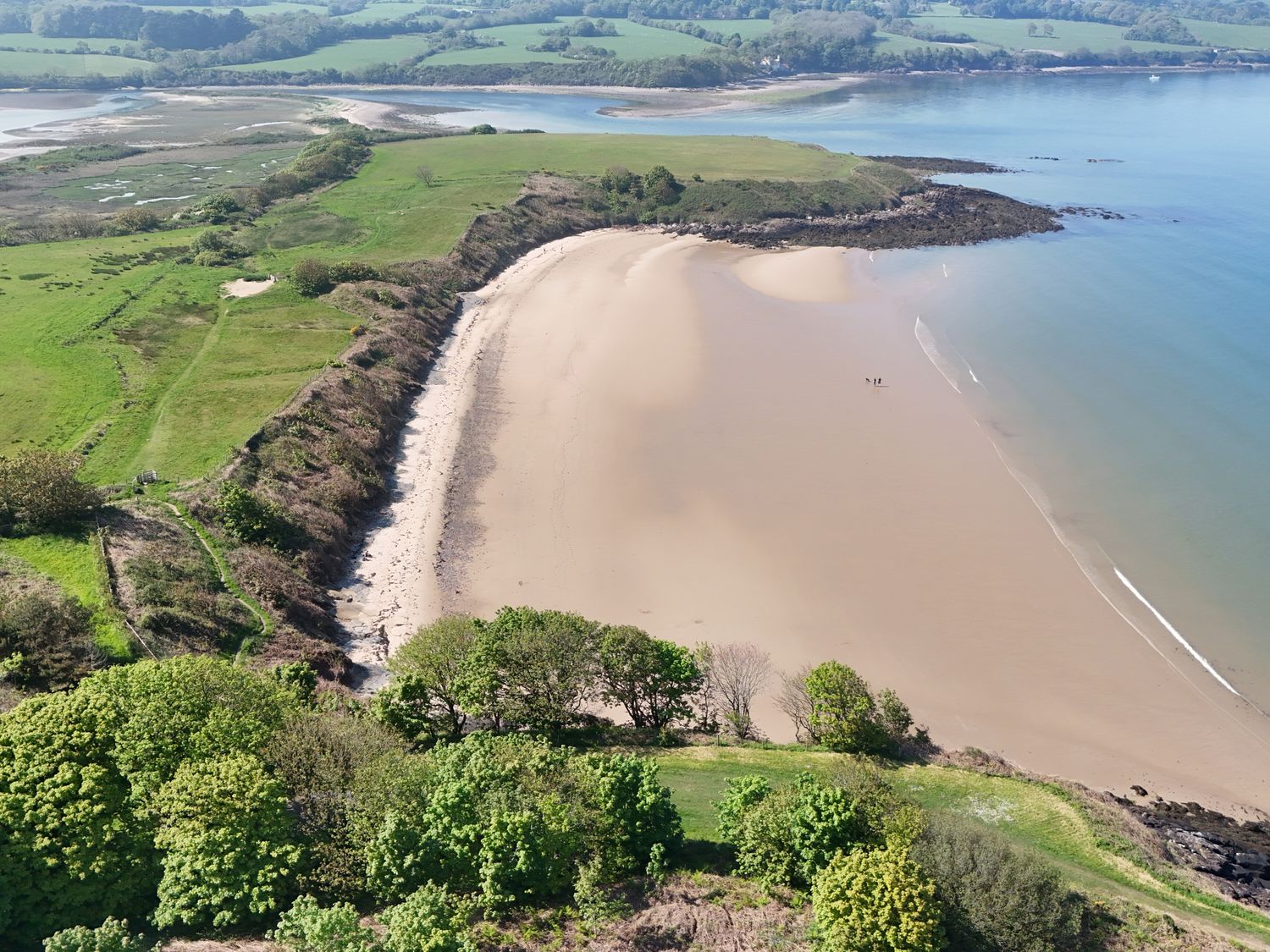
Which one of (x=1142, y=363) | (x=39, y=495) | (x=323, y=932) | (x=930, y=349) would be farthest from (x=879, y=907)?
(x=1142, y=363)

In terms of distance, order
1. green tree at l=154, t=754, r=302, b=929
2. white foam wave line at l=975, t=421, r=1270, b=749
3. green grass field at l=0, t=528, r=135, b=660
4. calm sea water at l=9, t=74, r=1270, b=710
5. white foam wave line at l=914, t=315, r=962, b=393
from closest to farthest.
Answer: green tree at l=154, t=754, r=302, b=929
green grass field at l=0, t=528, r=135, b=660
white foam wave line at l=975, t=421, r=1270, b=749
calm sea water at l=9, t=74, r=1270, b=710
white foam wave line at l=914, t=315, r=962, b=393

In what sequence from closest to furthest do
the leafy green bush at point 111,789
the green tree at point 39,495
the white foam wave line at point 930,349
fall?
the leafy green bush at point 111,789 < the green tree at point 39,495 < the white foam wave line at point 930,349

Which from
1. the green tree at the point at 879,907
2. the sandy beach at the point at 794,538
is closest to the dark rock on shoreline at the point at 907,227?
the sandy beach at the point at 794,538

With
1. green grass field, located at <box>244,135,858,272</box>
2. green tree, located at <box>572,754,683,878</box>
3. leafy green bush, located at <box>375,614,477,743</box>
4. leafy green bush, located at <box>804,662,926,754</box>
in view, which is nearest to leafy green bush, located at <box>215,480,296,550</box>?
leafy green bush, located at <box>375,614,477,743</box>

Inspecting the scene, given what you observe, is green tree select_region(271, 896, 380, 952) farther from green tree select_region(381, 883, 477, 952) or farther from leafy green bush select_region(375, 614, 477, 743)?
leafy green bush select_region(375, 614, 477, 743)

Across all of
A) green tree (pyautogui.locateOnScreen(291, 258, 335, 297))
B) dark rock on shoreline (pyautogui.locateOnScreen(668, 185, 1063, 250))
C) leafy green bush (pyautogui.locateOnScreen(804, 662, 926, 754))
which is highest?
dark rock on shoreline (pyautogui.locateOnScreen(668, 185, 1063, 250))

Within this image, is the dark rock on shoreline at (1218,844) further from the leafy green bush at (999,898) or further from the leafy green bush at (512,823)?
the leafy green bush at (512,823)

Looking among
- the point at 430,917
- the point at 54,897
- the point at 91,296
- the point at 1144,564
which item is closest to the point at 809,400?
the point at 1144,564
